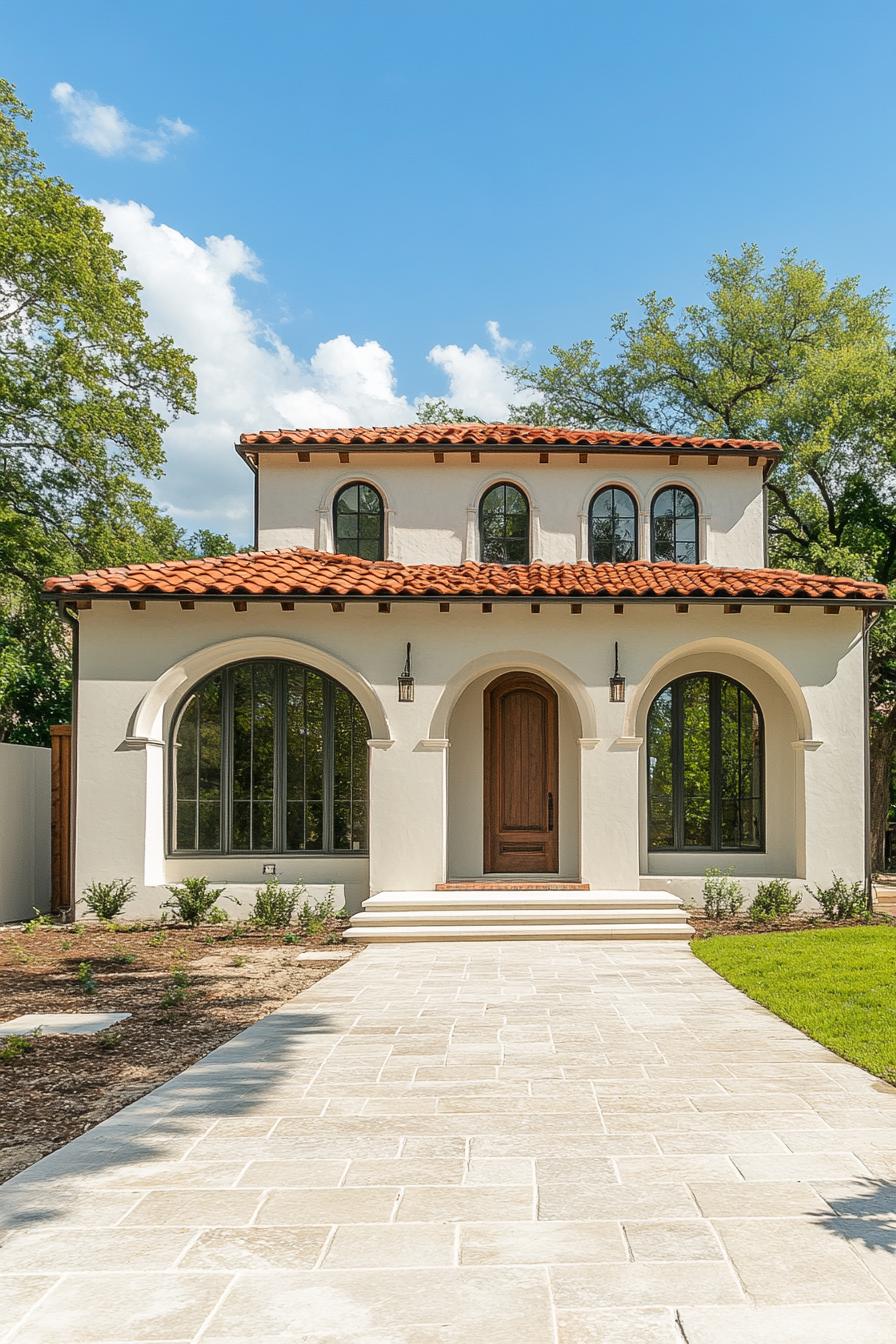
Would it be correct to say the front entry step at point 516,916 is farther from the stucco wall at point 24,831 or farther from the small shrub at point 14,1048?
the stucco wall at point 24,831

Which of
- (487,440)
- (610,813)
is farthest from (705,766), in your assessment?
(487,440)

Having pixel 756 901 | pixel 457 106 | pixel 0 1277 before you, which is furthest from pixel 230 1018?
pixel 457 106

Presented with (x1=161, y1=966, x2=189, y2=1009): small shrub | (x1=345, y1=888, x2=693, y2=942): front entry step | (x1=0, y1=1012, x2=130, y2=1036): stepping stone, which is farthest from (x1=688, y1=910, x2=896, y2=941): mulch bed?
(x1=0, y1=1012, x2=130, y2=1036): stepping stone

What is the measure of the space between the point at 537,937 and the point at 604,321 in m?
22.0

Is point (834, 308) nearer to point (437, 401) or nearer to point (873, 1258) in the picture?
point (437, 401)

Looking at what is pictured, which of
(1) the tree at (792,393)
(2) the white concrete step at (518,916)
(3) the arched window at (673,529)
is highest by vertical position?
(1) the tree at (792,393)

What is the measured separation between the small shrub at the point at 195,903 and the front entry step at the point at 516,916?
1.92 m

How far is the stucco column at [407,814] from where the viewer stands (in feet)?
40.2

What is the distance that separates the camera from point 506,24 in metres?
11.5

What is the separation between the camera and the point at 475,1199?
3.77 metres

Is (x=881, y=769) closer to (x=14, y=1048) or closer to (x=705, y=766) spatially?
(x=705, y=766)

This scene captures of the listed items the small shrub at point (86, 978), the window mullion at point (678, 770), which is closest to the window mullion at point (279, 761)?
the small shrub at point (86, 978)

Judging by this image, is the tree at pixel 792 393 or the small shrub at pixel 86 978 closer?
the small shrub at pixel 86 978

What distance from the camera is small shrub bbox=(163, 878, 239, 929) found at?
1183cm
